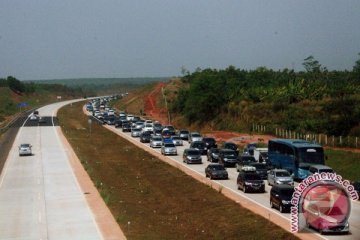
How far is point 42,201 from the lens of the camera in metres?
40.2

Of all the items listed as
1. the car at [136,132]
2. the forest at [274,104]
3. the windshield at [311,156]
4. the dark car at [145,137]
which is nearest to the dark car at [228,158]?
the windshield at [311,156]

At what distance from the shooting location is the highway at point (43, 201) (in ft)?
104

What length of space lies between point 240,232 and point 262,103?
2537 inches

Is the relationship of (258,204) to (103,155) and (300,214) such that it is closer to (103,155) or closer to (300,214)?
(300,214)

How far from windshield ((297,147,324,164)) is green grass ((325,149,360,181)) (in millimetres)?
4052

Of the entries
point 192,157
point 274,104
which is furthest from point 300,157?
point 274,104

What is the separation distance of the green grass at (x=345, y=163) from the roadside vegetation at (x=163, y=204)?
40.3 feet

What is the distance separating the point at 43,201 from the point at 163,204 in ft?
25.7

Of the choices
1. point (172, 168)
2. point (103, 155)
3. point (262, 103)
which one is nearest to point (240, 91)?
point (262, 103)

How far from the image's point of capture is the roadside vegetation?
1224 inches

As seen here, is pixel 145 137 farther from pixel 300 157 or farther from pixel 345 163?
pixel 300 157

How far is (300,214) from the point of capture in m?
29.5

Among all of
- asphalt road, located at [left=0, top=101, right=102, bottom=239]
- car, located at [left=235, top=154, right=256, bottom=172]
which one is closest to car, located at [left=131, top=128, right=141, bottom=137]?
asphalt road, located at [left=0, top=101, right=102, bottom=239]

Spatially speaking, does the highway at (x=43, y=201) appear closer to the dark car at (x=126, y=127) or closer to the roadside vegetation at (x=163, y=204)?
the roadside vegetation at (x=163, y=204)
